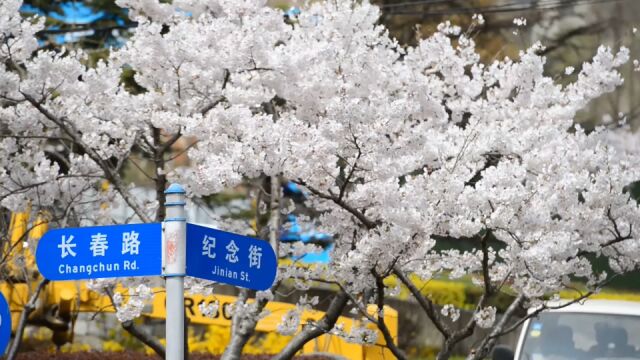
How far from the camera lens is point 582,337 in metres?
9.84

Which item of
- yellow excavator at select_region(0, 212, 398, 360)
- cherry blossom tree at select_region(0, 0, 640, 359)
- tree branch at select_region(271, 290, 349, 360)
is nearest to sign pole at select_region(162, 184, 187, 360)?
cherry blossom tree at select_region(0, 0, 640, 359)

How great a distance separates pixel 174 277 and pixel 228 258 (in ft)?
1.20

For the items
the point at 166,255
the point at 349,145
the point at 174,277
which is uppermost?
the point at 349,145

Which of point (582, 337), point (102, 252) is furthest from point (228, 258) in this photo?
point (582, 337)

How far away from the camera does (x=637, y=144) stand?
57.2ft

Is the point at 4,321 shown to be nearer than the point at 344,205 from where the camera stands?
Yes

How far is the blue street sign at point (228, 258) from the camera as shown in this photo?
528 centimetres

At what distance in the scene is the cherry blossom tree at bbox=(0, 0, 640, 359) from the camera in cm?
825

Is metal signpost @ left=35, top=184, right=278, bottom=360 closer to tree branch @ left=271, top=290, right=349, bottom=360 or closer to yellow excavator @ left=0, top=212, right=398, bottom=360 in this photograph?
tree branch @ left=271, top=290, right=349, bottom=360

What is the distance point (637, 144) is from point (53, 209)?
10319mm

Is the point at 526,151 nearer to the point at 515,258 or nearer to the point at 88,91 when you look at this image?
Result: the point at 515,258

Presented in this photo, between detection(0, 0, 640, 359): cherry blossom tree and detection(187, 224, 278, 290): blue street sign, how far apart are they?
2.39 m

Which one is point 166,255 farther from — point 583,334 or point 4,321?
point 583,334

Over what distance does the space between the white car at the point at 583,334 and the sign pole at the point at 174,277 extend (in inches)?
198
